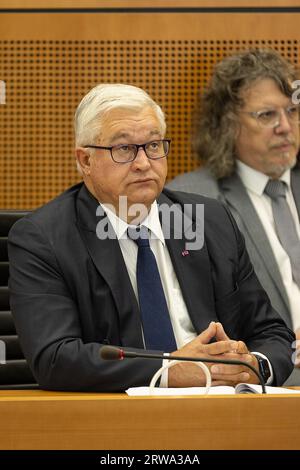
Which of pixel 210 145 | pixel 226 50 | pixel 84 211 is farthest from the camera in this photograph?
pixel 226 50

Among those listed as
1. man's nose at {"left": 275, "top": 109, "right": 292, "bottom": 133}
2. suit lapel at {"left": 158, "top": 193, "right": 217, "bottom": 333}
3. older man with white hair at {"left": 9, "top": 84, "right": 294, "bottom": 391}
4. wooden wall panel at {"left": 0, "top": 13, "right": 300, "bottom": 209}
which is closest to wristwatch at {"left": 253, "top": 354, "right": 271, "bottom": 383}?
older man with white hair at {"left": 9, "top": 84, "right": 294, "bottom": 391}

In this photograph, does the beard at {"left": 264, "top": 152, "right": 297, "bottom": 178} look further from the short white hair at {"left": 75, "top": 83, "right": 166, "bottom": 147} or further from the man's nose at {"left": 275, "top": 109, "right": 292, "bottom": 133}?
the short white hair at {"left": 75, "top": 83, "right": 166, "bottom": 147}

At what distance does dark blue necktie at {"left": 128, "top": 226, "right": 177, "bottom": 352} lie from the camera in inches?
101

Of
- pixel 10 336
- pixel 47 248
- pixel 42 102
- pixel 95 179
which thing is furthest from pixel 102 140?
pixel 42 102

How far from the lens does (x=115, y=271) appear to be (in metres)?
2.58

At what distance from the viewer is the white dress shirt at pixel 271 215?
3.37 metres

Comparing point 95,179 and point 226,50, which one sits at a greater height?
point 226,50

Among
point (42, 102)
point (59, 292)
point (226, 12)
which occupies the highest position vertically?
point (226, 12)

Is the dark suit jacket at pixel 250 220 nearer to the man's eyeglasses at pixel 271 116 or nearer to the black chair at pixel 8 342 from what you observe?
the man's eyeglasses at pixel 271 116

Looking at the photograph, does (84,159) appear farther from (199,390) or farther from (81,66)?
(81,66)
